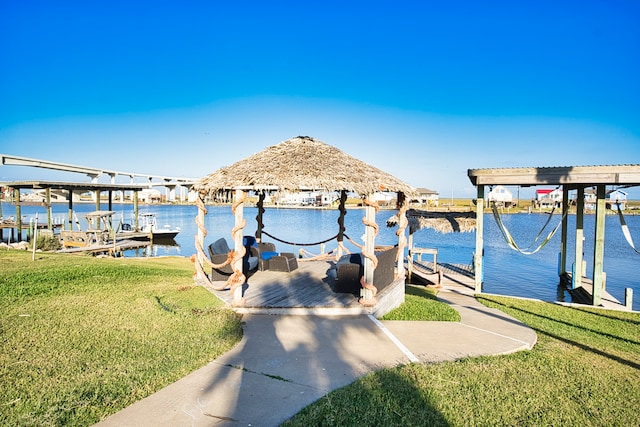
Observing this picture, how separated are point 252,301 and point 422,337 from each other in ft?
10.1

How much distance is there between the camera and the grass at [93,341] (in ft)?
11.7

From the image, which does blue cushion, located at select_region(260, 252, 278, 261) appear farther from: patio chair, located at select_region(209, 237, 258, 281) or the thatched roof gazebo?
the thatched roof gazebo

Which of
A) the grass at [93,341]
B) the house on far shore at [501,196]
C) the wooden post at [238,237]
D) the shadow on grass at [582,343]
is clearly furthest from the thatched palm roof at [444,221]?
the grass at [93,341]

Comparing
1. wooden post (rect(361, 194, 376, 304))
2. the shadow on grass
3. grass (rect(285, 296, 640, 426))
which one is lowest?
the shadow on grass

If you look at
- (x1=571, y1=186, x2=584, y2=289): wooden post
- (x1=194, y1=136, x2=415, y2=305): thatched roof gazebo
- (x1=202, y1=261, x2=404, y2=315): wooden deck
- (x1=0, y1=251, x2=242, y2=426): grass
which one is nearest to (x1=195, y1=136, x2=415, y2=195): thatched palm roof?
(x1=194, y1=136, x2=415, y2=305): thatched roof gazebo

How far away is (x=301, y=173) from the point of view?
7344mm

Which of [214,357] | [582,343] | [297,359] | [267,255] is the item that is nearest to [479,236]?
[582,343]

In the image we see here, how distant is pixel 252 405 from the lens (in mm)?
3621

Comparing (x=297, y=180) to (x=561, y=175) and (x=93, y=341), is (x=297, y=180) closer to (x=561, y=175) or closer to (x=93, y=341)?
(x=93, y=341)

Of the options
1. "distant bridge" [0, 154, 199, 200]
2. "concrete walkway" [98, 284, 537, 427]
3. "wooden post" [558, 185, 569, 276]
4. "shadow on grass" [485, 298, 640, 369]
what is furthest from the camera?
A: "distant bridge" [0, 154, 199, 200]

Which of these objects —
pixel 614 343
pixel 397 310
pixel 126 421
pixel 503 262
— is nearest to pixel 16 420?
pixel 126 421

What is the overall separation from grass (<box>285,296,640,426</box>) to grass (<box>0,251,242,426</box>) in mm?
1771

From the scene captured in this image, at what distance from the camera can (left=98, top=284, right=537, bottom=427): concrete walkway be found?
11.5ft

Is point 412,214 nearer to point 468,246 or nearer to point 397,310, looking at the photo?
point 397,310
